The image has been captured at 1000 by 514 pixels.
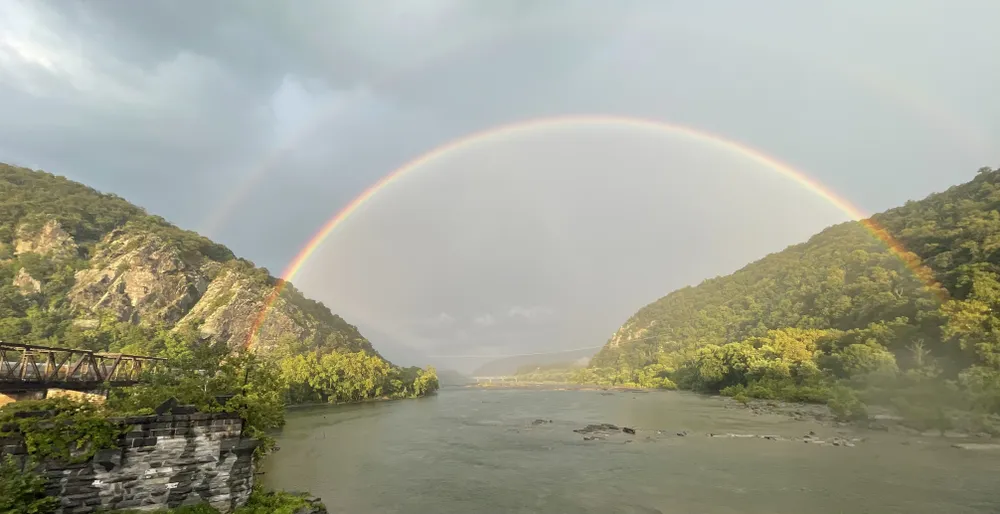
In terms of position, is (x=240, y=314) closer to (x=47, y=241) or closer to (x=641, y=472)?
(x=47, y=241)

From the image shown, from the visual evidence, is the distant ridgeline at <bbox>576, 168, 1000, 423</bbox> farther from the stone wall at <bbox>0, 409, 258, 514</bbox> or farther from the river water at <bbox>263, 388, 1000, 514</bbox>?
the stone wall at <bbox>0, 409, 258, 514</bbox>

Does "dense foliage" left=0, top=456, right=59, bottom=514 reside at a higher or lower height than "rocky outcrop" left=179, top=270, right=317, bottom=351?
lower

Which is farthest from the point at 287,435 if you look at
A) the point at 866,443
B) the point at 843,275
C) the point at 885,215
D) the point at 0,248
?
the point at 885,215

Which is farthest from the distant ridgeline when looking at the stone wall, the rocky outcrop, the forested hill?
the rocky outcrop

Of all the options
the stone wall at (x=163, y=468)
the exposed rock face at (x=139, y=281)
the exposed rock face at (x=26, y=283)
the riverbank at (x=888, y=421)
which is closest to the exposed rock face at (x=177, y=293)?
the exposed rock face at (x=139, y=281)

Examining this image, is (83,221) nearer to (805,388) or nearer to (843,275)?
(805,388)

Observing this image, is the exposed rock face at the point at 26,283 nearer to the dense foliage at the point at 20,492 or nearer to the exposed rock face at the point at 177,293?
the exposed rock face at the point at 177,293
